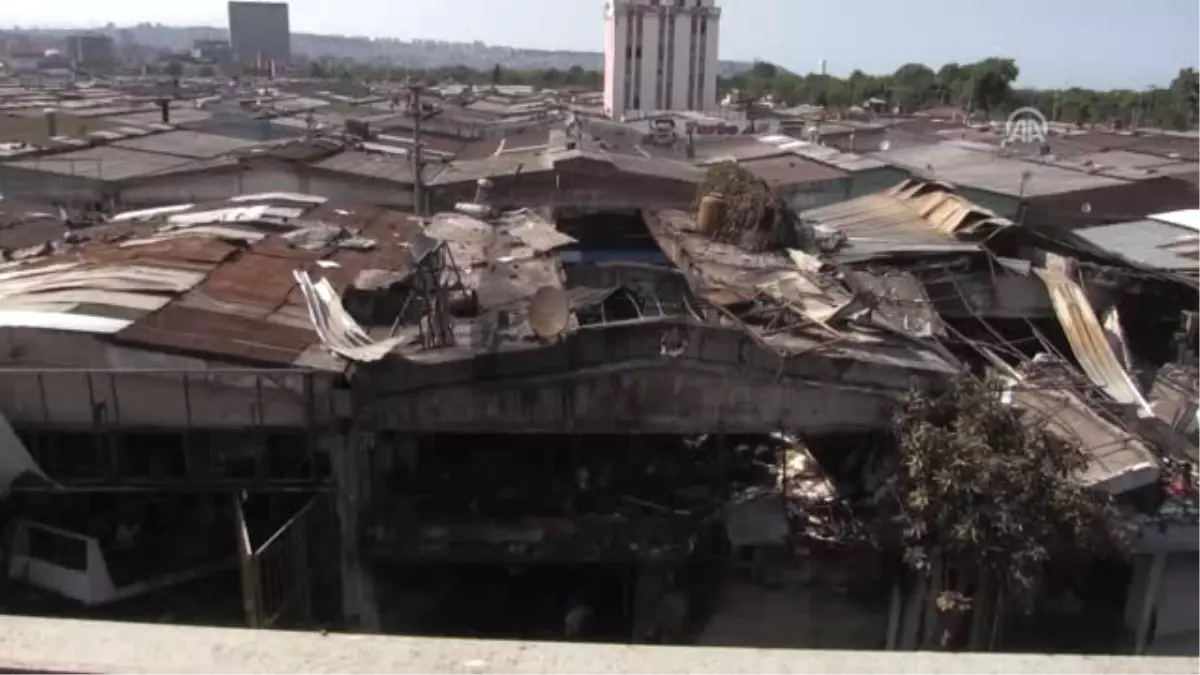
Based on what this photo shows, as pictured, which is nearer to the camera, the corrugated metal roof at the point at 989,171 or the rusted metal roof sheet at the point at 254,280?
the rusted metal roof sheet at the point at 254,280

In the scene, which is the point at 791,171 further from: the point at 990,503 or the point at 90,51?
the point at 90,51

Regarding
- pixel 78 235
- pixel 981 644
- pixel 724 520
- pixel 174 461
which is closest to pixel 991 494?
pixel 981 644

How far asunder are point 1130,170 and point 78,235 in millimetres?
26572

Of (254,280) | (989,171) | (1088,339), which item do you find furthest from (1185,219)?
(254,280)

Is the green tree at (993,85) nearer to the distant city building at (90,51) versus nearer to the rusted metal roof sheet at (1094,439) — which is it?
the rusted metal roof sheet at (1094,439)

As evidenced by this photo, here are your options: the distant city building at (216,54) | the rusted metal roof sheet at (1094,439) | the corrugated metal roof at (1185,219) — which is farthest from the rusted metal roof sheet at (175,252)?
the distant city building at (216,54)

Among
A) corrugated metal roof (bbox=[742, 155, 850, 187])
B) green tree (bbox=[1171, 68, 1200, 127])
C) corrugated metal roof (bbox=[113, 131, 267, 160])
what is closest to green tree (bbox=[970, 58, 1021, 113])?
green tree (bbox=[1171, 68, 1200, 127])

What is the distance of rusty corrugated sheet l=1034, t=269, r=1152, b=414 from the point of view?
540 inches

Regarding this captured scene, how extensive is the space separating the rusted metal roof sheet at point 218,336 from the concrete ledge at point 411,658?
8.63 m

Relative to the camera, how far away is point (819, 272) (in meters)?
15.0

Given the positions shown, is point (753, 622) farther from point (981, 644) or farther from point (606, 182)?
point (606, 182)

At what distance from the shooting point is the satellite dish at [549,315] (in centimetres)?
1064

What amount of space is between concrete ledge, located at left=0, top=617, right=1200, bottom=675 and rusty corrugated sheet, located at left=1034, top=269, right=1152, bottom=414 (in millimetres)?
12147

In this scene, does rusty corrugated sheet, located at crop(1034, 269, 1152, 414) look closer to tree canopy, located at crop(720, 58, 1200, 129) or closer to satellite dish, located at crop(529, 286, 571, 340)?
satellite dish, located at crop(529, 286, 571, 340)
